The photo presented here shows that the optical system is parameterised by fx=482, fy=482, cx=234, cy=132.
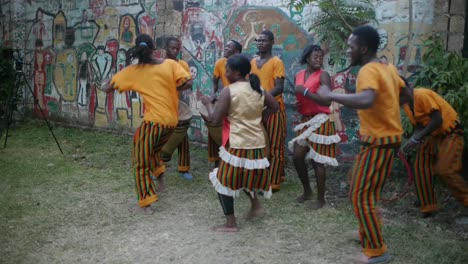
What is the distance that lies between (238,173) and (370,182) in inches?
47.2

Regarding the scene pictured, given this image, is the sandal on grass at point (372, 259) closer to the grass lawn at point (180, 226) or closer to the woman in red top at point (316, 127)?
the grass lawn at point (180, 226)

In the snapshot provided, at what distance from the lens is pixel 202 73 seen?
8328 millimetres

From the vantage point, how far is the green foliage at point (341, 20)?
6.04 m

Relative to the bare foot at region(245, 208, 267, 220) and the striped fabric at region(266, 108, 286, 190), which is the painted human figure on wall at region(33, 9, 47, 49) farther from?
the bare foot at region(245, 208, 267, 220)

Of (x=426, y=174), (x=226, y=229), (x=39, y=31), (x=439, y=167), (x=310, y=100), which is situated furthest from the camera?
(x=39, y=31)

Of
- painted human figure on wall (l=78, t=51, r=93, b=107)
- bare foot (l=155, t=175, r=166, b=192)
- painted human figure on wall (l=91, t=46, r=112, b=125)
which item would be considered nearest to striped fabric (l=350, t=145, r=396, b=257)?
→ bare foot (l=155, t=175, r=166, b=192)

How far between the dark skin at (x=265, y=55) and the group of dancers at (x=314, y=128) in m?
0.02

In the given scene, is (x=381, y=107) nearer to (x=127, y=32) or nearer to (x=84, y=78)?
(x=127, y=32)

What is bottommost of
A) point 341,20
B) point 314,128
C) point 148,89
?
point 314,128

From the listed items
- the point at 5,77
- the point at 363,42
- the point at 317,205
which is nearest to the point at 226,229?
the point at 317,205

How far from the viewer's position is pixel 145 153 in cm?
484

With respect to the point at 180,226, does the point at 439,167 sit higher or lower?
higher

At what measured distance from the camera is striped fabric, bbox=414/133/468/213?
4.58m

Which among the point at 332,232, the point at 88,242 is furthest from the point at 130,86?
the point at 332,232
